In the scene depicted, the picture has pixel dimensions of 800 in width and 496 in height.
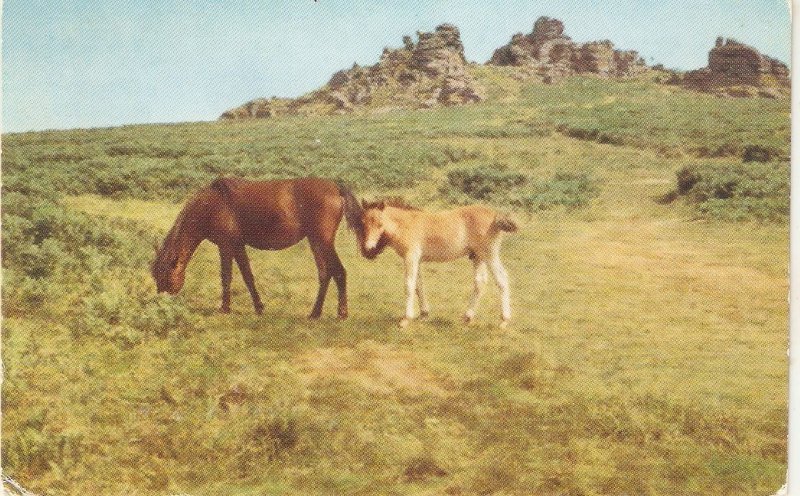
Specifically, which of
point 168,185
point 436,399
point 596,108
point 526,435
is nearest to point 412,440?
point 436,399

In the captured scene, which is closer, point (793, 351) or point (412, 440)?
point (412, 440)

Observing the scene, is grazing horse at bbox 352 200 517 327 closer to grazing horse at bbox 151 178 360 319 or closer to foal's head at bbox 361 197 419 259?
foal's head at bbox 361 197 419 259

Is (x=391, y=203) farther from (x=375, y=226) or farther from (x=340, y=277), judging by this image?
(x=340, y=277)

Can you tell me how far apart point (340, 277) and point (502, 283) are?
1445mm

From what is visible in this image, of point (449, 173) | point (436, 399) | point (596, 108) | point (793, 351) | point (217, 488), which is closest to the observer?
point (217, 488)

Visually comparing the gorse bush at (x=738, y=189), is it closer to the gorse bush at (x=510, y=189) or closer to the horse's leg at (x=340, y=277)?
the gorse bush at (x=510, y=189)

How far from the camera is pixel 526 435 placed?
208 inches

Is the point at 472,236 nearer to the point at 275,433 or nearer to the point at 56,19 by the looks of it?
the point at 275,433

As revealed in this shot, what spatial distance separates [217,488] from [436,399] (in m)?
1.82

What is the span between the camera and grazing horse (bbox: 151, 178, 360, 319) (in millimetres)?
6117

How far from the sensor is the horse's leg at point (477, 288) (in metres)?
5.98

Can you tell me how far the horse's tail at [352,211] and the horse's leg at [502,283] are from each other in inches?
47.2

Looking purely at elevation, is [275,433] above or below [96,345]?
below

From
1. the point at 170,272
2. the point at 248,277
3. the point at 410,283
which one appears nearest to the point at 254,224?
the point at 248,277
